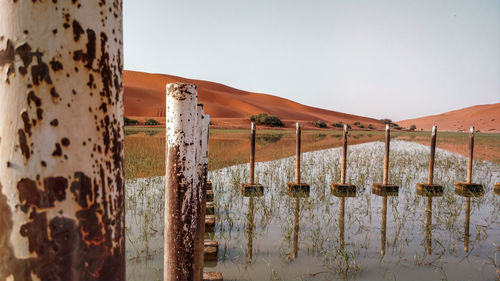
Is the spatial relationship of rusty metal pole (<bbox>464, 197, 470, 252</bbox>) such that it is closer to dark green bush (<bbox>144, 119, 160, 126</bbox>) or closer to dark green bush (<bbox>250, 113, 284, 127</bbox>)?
dark green bush (<bbox>144, 119, 160, 126</bbox>)

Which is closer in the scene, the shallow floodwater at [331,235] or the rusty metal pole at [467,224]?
the shallow floodwater at [331,235]

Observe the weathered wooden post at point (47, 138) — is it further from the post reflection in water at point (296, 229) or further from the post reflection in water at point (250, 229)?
the post reflection in water at point (296, 229)

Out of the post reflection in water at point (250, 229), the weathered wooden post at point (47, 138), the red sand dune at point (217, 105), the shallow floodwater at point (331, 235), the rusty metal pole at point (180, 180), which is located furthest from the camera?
the red sand dune at point (217, 105)

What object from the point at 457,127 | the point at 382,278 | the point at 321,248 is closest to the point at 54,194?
the point at 382,278

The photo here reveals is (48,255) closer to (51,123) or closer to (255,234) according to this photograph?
(51,123)

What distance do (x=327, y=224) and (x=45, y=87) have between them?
5.80 m

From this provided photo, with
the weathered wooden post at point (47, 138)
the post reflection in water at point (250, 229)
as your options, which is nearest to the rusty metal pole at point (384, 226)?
the post reflection in water at point (250, 229)

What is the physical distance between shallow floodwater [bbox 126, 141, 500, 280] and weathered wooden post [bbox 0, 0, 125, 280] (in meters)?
3.54

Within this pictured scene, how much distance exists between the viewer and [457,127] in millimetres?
84438

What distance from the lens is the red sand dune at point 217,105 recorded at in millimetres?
51769

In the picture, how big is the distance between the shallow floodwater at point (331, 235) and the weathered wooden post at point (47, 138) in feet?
11.6

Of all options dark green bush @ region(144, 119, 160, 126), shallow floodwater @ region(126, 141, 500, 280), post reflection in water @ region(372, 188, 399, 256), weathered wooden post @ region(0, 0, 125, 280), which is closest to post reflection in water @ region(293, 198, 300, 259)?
shallow floodwater @ region(126, 141, 500, 280)

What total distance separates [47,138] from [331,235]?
538 centimetres

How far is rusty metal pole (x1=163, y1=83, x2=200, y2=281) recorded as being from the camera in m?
2.67
